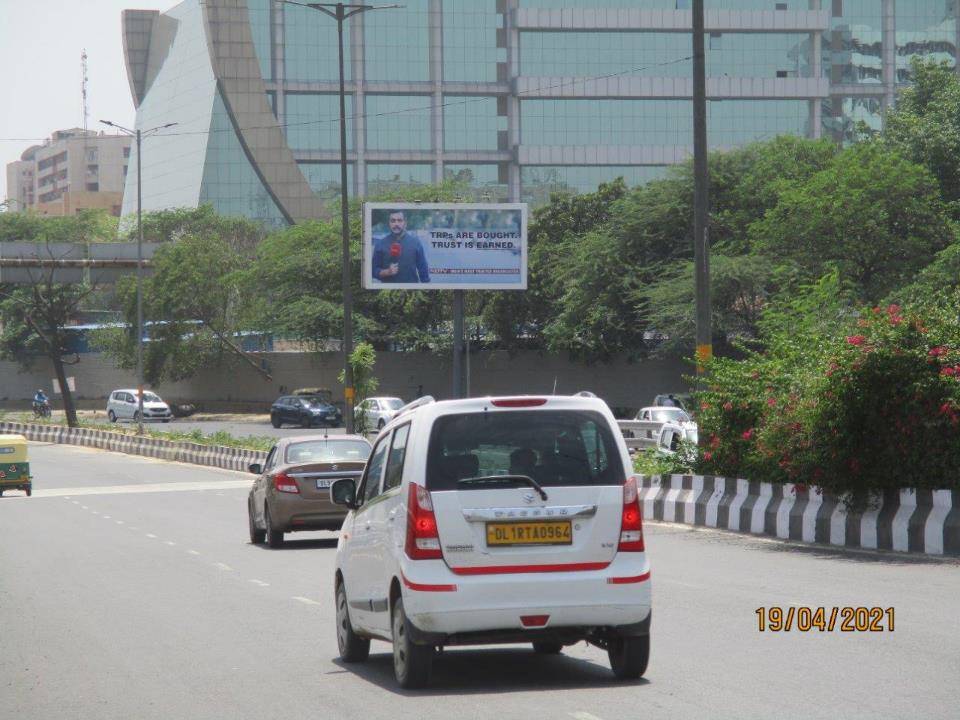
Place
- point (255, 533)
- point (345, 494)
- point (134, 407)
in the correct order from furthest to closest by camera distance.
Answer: point (134, 407)
point (255, 533)
point (345, 494)

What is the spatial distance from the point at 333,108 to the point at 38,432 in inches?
1968

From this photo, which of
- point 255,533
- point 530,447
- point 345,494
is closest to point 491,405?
point 530,447

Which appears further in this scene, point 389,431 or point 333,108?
point 333,108

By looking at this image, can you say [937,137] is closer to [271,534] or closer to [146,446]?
[146,446]

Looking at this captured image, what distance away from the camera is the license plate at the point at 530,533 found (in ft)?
29.9

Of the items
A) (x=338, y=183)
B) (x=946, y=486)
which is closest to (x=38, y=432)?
(x=338, y=183)

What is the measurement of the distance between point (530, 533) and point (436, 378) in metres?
68.0

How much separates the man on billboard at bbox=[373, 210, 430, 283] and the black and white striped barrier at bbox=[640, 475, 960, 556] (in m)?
21.9

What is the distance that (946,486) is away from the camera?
1716 centimetres

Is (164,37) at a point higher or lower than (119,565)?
higher

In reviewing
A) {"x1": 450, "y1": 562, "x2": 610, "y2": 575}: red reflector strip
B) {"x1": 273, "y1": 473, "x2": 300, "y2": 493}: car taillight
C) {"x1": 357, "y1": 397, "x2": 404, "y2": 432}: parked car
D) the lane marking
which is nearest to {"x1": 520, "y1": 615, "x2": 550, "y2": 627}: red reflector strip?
{"x1": 450, "y1": 562, "x2": 610, "y2": 575}: red reflector strip

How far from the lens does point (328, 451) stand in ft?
72.1

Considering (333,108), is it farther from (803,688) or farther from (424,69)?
(803,688)
